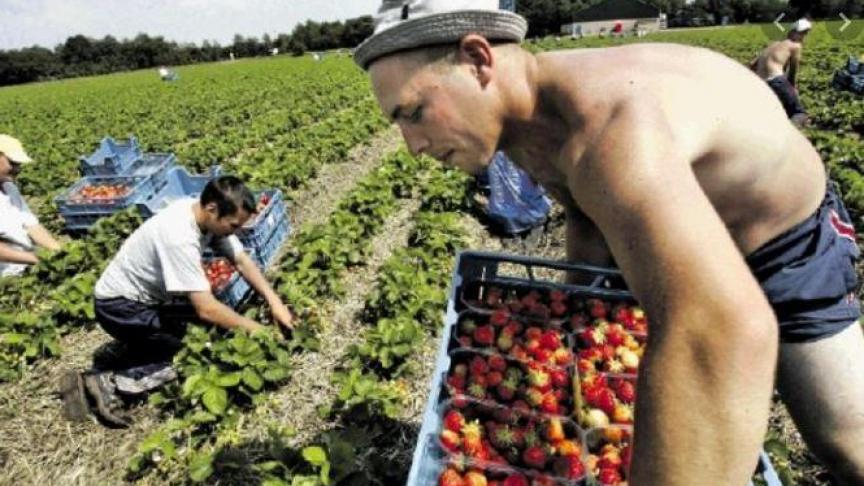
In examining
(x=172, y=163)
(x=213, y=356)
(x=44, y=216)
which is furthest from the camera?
(x=172, y=163)

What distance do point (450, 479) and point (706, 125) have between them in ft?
3.89

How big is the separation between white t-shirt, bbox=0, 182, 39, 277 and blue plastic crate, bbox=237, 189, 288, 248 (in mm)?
2350

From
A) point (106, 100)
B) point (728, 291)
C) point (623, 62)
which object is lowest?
point (106, 100)

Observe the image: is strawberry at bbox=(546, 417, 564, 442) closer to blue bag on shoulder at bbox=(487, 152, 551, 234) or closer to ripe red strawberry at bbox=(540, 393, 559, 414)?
ripe red strawberry at bbox=(540, 393, 559, 414)

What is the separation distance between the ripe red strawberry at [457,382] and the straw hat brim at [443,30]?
3.86 ft

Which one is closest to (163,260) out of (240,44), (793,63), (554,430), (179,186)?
(554,430)

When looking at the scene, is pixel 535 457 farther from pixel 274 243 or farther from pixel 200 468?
pixel 274 243

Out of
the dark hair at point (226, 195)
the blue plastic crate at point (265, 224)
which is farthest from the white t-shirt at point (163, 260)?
the blue plastic crate at point (265, 224)

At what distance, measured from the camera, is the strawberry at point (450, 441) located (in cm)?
176

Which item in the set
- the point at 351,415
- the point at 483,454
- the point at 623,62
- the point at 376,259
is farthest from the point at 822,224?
the point at 376,259

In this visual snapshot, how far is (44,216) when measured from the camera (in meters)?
8.66

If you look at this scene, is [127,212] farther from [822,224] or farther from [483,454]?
[822,224]

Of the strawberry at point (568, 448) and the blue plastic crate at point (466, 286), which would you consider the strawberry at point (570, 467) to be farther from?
the blue plastic crate at point (466, 286)

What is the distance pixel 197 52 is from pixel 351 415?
94503 mm
